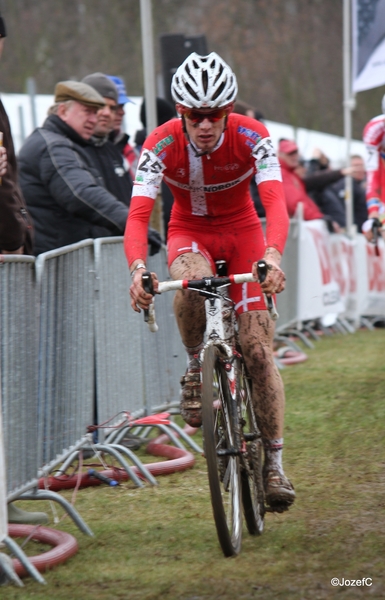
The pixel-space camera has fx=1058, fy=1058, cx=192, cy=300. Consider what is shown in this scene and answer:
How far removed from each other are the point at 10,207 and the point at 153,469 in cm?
208

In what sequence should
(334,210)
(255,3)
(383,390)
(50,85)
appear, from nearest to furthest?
1. (383,390)
2. (334,210)
3. (50,85)
4. (255,3)

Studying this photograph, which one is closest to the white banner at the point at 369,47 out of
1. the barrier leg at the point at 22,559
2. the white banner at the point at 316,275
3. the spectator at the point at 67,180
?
the white banner at the point at 316,275

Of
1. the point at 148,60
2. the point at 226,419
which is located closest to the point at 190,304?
the point at 226,419

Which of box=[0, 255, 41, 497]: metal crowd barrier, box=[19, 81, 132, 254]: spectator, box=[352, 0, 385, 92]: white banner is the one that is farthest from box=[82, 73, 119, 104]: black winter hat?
box=[352, 0, 385, 92]: white banner

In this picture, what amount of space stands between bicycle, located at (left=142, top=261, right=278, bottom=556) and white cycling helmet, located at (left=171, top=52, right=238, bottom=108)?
0.85 meters

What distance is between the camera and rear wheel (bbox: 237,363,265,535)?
4938mm

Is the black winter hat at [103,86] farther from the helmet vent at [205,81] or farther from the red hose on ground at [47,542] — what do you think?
the red hose on ground at [47,542]

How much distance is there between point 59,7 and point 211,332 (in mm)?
30497

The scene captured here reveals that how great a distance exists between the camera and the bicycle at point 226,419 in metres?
4.50

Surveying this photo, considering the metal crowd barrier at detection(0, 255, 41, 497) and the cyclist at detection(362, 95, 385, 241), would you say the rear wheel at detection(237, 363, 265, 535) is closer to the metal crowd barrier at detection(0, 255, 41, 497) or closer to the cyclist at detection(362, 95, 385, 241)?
the metal crowd barrier at detection(0, 255, 41, 497)

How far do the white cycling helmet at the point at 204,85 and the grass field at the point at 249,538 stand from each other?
207 centimetres

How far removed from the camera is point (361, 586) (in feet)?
13.6

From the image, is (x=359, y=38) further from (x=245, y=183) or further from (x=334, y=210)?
(x=245, y=183)

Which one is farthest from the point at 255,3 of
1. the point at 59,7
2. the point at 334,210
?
the point at 334,210
